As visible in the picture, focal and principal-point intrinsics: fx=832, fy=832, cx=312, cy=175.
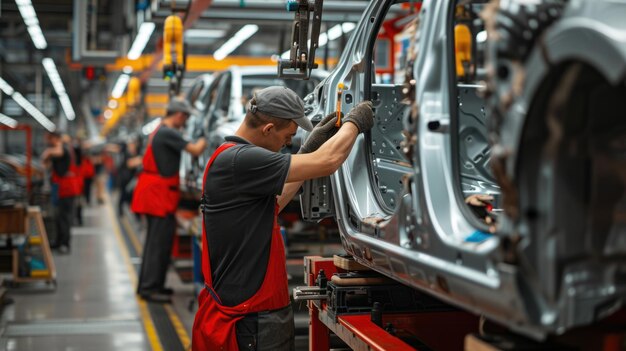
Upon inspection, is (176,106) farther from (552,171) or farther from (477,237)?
(552,171)

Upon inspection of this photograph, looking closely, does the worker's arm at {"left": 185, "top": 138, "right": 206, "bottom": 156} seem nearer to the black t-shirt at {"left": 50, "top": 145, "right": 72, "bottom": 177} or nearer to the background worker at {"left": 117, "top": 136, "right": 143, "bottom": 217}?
the black t-shirt at {"left": 50, "top": 145, "right": 72, "bottom": 177}

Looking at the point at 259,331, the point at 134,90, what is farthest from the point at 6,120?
the point at 259,331

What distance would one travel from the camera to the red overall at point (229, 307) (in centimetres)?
338

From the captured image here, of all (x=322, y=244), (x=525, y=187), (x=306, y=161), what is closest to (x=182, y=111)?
(x=322, y=244)

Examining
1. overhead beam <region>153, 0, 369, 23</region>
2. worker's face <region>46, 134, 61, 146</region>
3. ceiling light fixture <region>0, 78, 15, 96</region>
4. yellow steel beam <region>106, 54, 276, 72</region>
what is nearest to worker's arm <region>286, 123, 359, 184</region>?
overhead beam <region>153, 0, 369, 23</region>

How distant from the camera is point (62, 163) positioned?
12.4 metres

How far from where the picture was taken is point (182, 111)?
8.07 meters

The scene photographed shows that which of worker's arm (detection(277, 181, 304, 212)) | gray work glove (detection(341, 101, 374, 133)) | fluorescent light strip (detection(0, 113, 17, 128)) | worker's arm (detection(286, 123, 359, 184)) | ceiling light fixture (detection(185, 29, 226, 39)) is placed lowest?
fluorescent light strip (detection(0, 113, 17, 128))

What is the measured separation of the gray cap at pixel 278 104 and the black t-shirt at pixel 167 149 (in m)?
4.59

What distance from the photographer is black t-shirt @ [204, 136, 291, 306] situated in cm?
334

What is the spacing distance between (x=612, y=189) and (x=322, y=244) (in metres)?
5.92

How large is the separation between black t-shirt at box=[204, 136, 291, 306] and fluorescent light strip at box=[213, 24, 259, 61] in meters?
9.04

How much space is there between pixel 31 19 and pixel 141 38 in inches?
74.5

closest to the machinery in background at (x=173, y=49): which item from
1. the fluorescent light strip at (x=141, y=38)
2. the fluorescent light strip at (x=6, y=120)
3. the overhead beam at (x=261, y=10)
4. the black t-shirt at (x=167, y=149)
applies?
the overhead beam at (x=261, y=10)
